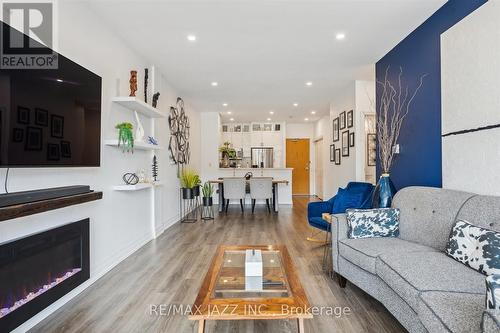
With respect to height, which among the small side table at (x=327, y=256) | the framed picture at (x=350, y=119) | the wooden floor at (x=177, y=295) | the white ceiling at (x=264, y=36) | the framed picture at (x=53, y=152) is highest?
the white ceiling at (x=264, y=36)

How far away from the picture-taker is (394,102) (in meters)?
3.49

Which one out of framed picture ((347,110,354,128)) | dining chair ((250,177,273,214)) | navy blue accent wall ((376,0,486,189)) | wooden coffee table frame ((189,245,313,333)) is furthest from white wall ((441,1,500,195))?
dining chair ((250,177,273,214))

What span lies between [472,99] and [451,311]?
179cm

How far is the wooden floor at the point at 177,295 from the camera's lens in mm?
1813

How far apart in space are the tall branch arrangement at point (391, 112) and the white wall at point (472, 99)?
533mm

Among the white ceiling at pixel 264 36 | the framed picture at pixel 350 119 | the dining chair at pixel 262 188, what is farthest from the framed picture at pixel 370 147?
the dining chair at pixel 262 188

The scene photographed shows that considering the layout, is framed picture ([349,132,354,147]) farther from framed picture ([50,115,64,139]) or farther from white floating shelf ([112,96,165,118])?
Answer: framed picture ([50,115,64,139])

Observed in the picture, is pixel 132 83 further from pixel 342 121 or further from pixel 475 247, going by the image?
pixel 342 121

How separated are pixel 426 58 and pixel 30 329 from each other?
412cm

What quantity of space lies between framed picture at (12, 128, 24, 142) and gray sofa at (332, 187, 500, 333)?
91.3 inches

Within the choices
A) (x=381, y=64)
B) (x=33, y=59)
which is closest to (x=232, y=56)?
(x=381, y=64)

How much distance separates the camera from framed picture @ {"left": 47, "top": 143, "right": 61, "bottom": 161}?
1.79 m

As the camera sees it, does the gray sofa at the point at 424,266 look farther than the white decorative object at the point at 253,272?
No

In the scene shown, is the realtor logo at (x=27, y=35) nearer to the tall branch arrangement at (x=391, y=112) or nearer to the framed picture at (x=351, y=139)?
the tall branch arrangement at (x=391, y=112)
